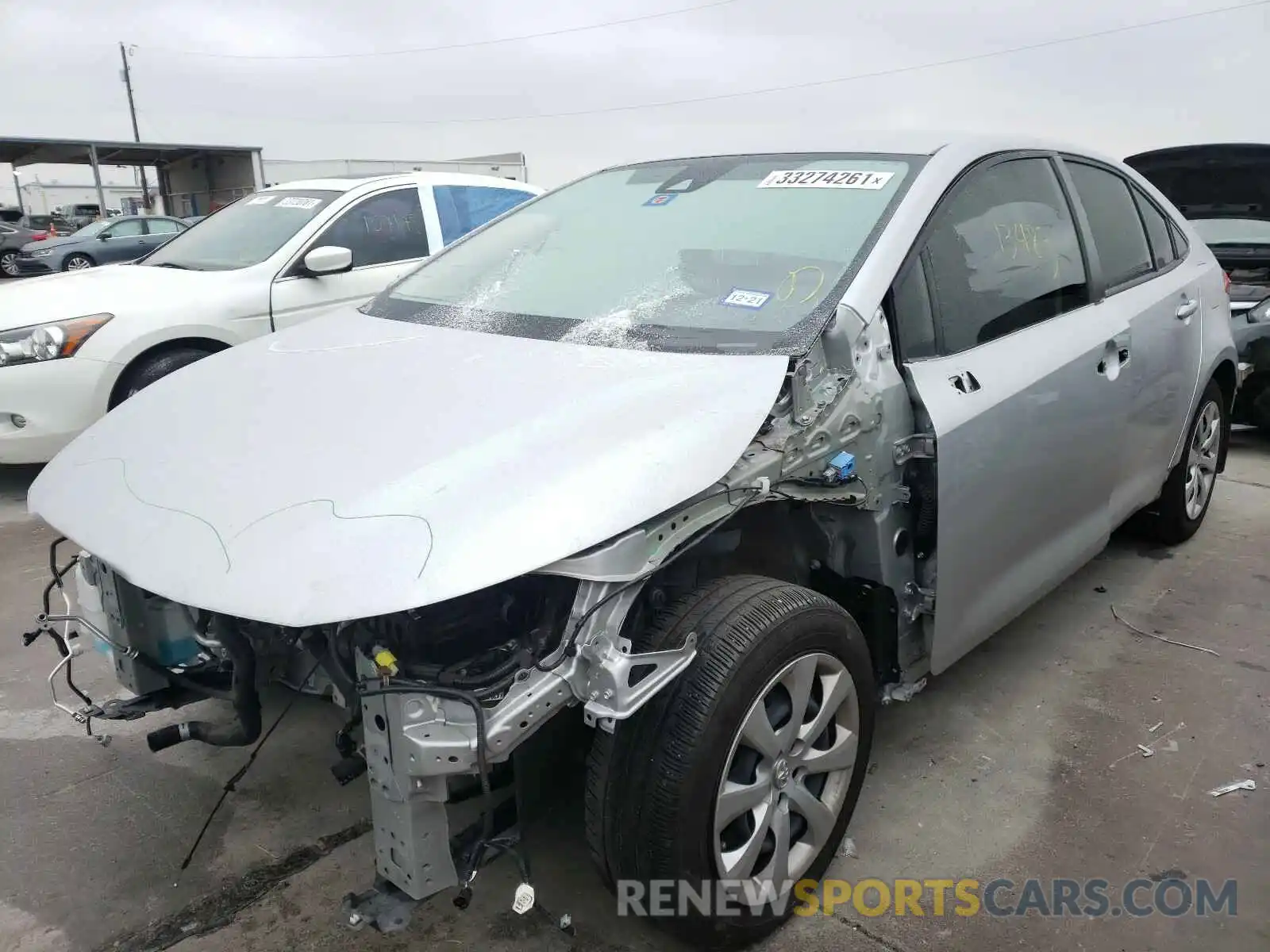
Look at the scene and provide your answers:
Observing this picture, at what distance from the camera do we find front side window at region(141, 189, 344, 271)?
5762 mm

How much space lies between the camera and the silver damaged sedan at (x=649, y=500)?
172cm

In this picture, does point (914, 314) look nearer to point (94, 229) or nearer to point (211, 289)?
point (211, 289)

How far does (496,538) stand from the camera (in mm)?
1676

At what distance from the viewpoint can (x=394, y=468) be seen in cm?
190

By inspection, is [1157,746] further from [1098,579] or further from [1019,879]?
[1098,579]

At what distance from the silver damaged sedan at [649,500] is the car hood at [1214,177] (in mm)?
3165

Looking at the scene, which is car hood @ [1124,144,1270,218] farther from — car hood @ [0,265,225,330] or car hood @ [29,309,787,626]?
car hood @ [0,265,225,330]

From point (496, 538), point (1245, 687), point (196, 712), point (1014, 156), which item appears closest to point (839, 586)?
point (496, 538)

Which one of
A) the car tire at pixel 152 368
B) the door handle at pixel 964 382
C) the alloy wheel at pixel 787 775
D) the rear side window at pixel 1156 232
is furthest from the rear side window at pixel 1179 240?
the car tire at pixel 152 368

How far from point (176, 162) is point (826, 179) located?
1039 inches

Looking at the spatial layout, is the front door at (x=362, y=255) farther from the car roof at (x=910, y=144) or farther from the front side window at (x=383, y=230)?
the car roof at (x=910, y=144)

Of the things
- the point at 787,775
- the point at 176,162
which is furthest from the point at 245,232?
the point at 176,162

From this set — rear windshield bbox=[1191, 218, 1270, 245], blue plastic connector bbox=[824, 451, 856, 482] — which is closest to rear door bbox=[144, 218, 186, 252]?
rear windshield bbox=[1191, 218, 1270, 245]

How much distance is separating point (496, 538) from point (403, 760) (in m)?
0.42
